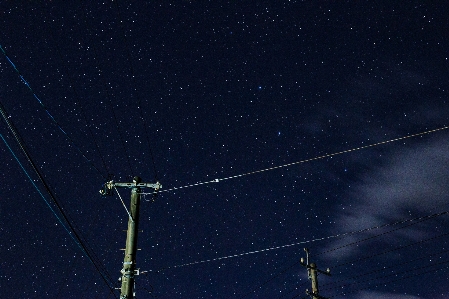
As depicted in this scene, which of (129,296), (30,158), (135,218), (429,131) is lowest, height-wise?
(129,296)

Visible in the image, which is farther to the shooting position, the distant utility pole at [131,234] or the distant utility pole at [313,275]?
the distant utility pole at [313,275]

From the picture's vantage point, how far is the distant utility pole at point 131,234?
31.5 feet

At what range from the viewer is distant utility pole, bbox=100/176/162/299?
959 centimetres

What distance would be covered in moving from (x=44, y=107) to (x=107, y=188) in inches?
189

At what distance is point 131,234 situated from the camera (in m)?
10.1

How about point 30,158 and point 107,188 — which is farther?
point 107,188

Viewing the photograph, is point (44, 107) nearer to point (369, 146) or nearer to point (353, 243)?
point (369, 146)

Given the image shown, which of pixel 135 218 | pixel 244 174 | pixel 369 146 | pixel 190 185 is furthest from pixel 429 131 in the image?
pixel 135 218

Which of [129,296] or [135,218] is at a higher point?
[135,218]

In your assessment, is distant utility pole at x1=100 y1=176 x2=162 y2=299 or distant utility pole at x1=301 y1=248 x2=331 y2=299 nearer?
distant utility pole at x1=100 y1=176 x2=162 y2=299

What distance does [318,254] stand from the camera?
1923 centimetres

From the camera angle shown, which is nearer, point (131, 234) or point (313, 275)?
point (131, 234)

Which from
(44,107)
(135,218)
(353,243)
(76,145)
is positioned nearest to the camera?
(44,107)

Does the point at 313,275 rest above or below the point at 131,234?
above
